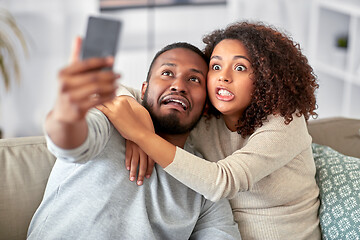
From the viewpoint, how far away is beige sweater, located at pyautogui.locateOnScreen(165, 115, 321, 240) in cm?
140

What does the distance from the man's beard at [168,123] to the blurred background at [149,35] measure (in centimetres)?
182

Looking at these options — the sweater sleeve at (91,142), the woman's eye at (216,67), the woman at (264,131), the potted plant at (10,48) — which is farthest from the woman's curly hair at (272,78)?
the potted plant at (10,48)

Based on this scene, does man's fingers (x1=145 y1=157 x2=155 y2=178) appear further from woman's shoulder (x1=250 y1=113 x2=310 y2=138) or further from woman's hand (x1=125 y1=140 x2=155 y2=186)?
woman's shoulder (x1=250 y1=113 x2=310 y2=138)

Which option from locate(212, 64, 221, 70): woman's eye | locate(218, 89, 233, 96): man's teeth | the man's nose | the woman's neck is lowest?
the woman's neck

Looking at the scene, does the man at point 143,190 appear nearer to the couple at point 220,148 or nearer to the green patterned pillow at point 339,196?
the couple at point 220,148

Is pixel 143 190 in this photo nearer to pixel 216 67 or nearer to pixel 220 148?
pixel 220 148

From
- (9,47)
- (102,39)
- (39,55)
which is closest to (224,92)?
(102,39)

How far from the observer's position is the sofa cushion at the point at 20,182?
5.28ft

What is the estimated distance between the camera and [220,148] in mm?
1683

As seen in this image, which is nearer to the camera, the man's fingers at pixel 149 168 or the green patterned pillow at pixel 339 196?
the man's fingers at pixel 149 168

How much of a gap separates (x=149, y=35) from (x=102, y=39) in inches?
106

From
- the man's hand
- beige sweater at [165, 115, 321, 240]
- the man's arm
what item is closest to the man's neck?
beige sweater at [165, 115, 321, 240]

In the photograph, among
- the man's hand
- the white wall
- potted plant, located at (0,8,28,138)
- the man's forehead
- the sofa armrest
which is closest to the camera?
the man's hand

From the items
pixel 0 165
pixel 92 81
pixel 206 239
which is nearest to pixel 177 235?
pixel 206 239
